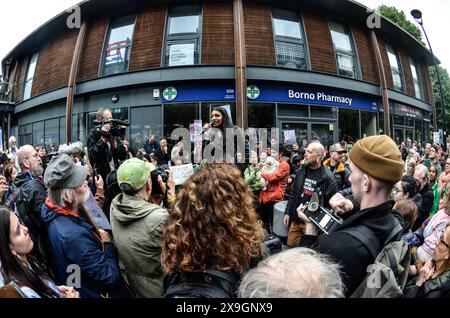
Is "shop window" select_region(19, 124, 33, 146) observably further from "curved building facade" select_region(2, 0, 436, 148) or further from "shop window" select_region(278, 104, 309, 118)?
"shop window" select_region(278, 104, 309, 118)

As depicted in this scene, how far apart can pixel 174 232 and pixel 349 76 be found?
8.25 metres

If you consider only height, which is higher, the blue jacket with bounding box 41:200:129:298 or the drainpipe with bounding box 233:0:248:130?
the drainpipe with bounding box 233:0:248:130

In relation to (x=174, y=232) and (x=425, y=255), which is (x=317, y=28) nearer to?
(x=425, y=255)

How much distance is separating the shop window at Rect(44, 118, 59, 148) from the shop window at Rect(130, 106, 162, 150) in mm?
1492

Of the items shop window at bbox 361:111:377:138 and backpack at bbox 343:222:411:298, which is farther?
shop window at bbox 361:111:377:138

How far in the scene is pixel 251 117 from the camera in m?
8.73

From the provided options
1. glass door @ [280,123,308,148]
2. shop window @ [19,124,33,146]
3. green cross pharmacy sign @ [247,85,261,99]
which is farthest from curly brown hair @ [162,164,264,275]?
glass door @ [280,123,308,148]

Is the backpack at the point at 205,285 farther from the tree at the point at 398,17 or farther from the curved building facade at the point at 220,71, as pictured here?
the curved building facade at the point at 220,71

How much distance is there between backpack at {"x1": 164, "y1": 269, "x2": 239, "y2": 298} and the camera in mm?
897

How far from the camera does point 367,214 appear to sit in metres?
1.07

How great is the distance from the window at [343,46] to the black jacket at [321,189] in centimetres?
400

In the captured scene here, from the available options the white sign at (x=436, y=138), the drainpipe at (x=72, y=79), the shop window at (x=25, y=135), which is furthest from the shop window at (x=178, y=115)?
the white sign at (x=436, y=138)

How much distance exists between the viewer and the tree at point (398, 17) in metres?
2.35
